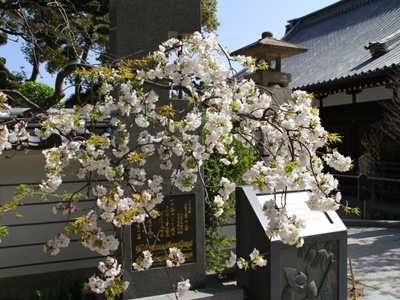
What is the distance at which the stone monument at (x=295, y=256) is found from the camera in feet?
14.2

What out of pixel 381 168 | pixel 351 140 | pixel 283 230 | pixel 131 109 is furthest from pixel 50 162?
pixel 351 140

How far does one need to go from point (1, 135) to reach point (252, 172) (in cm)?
175

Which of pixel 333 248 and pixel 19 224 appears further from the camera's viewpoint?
pixel 19 224

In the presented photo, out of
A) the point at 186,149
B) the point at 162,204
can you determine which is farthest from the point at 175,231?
the point at 186,149

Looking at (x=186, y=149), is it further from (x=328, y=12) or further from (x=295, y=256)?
(x=328, y=12)

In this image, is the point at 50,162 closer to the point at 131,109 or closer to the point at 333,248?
the point at 131,109

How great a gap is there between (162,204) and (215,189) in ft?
3.66

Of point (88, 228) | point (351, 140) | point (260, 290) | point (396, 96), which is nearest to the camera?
point (88, 228)

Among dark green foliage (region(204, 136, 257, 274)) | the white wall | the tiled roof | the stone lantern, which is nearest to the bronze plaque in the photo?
dark green foliage (region(204, 136, 257, 274))

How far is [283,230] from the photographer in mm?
2576

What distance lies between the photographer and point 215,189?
538 centimetres

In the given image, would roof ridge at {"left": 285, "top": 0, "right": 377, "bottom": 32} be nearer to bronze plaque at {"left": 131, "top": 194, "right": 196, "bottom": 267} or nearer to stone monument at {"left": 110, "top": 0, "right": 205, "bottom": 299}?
stone monument at {"left": 110, "top": 0, "right": 205, "bottom": 299}

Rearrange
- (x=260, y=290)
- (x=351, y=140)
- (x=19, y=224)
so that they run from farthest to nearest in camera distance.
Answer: (x=351, y=140) → (x=19, y=224) → (x=260, y=290)

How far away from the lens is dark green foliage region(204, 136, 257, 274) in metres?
5.39
